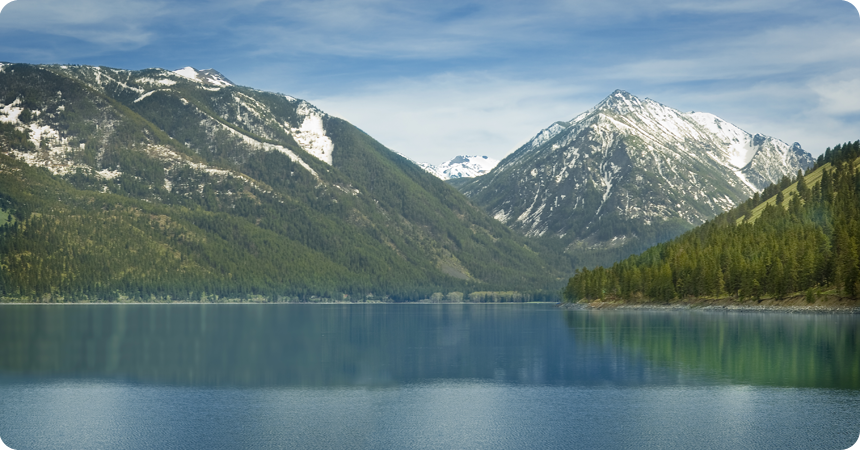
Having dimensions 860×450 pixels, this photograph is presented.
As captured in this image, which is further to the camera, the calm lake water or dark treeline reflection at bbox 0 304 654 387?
dark treeline reflection at bbox 0 304 654 387

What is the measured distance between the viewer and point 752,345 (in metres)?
105

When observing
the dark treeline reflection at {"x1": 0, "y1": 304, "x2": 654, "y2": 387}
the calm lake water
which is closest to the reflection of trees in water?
the dark treeline reflection at {"x1": 0, "y1": 304, "x2": 654, "y2": 387}

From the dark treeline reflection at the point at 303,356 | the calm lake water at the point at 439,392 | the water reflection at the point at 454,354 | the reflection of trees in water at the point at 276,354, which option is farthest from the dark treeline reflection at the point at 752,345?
the reflection of trees in water at the point at 276,354

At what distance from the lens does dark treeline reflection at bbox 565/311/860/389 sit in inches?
3098

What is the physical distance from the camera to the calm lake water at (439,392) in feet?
176

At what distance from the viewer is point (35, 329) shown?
147 meters

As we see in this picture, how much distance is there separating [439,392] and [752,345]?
177 ft

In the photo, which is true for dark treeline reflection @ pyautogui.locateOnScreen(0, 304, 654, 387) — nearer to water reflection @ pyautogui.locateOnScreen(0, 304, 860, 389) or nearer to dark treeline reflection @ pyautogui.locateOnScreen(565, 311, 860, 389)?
water reflection @ pyautogui.locateOnScreen(0, 304, 860, 389)

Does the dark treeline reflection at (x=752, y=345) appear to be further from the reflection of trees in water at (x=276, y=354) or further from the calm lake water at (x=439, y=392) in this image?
the reflection of trees in water at (x=276, y=354)

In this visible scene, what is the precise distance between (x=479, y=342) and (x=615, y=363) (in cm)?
3869

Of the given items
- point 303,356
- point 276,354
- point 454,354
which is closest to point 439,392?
point 454,354

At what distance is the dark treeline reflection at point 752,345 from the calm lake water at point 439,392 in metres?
0.39

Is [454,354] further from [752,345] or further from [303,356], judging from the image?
[752,345]

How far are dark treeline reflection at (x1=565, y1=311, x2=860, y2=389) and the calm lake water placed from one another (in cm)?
39
